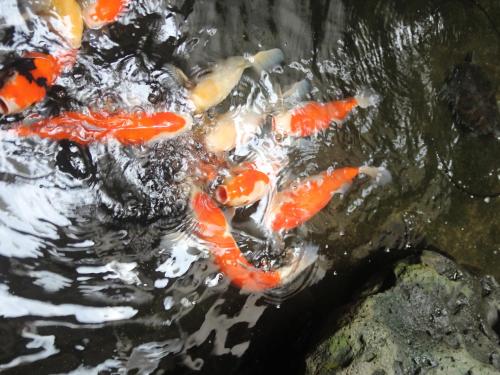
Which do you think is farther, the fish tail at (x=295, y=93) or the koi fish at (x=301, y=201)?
the fish tail at (x=295, y=93)

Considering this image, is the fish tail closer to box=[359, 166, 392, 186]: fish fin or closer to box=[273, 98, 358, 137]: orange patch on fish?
box=[273, 98, 358, 137]: orange patch on fish

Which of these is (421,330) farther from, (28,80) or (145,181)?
(28,80)

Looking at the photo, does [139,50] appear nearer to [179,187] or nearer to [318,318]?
[179,187]

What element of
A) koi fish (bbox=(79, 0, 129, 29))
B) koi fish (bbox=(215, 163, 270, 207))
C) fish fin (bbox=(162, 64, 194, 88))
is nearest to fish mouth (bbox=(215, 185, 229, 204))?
koi fish (bbox=(215, 163, 270, 207))

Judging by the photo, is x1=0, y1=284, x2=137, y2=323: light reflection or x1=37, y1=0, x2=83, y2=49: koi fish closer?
x1=0, y1=284, x2=137, y2=323: light reflection

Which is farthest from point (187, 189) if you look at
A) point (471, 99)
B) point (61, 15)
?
point (471, 99)

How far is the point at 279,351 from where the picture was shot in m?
4.29

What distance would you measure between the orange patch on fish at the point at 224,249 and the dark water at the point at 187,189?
0.11 meters

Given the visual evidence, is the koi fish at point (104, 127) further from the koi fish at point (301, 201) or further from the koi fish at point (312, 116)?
the koi fish at point (301, 201)

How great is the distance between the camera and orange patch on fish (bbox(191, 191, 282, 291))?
13.9 ft

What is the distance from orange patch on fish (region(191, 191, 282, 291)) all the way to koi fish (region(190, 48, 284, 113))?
2.68 feet

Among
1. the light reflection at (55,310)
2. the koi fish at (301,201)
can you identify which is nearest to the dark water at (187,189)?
the light reflection at (55,310)

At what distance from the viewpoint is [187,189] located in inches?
170

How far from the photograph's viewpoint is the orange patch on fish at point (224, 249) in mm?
4250
